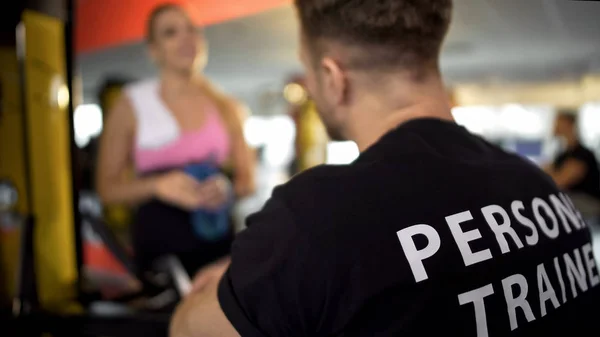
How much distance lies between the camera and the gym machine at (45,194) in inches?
60.6

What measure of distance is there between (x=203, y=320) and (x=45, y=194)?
4.15 ft

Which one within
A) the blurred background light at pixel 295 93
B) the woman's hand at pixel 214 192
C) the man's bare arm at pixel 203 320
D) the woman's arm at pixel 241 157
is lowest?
the man's bare arm at pixel 203 320

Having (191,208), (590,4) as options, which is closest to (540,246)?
(590,4)

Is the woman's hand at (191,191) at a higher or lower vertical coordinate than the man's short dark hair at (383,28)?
lower

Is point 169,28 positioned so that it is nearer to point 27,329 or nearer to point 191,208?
point 191,208

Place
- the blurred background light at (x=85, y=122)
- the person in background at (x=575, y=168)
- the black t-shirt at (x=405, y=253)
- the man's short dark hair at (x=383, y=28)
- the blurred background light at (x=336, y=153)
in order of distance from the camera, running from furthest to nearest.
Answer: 1. the person in background at (x=575, y=168)
2. the blurred background light at (x=85, y=122)
3. the blurred background light at (x=336, y=153)
4. the man's short dark hair at (x=383, y=28)
5. the black t-shirt at (x=405, y=253)

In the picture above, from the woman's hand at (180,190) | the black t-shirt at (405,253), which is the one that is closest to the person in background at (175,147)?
the woman's hand at (180,190)

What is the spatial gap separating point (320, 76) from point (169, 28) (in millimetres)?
938

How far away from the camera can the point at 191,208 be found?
1.54 m

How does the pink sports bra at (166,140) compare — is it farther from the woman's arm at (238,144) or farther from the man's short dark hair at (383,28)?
Result: the man's short dark hair at (383,28)

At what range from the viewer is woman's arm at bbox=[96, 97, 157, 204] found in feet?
5.08

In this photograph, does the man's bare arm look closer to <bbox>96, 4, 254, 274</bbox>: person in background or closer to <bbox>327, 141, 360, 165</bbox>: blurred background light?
<bbox>327, 141, 360, 165</bbox>: blurred background light

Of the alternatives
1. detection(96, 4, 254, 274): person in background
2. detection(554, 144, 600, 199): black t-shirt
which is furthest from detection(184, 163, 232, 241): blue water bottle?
detection(554, 144, 600, 199): black t-shirt

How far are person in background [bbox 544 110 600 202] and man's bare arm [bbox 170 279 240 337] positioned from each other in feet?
4.45
